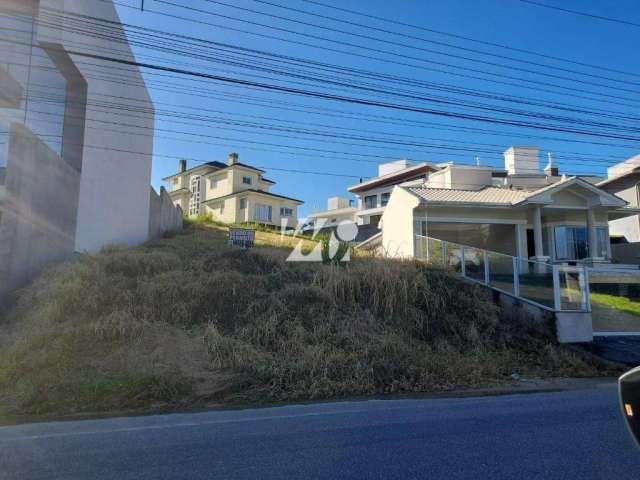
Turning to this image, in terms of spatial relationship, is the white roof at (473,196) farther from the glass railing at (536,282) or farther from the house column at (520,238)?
the glass railing at (536,282)

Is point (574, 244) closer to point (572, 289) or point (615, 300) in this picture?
point (615, 300)

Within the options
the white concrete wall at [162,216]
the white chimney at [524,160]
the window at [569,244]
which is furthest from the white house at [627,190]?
the white concrete wall at [162,216]

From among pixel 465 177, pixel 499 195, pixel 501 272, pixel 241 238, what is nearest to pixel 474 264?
pixel 501 272

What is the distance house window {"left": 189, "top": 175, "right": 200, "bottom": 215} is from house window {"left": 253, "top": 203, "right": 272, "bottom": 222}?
7.39m

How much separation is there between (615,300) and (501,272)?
590 centimetres

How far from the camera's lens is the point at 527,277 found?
40.0 feet

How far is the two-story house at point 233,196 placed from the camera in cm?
3834

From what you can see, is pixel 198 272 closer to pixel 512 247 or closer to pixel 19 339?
pixel 19 339

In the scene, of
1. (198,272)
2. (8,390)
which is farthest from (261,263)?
(8,390)

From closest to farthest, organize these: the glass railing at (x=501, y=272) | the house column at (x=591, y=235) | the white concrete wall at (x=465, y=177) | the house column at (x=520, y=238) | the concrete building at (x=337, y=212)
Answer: the glass railing at (x=501, y=272), the house column at (x=520, y=238), the house column at (x=591, y=235), the white concrete wall at (x=465, y=177), the concrete building at (x=337, y=212)

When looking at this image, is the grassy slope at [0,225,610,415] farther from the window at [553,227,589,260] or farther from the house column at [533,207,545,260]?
the window at [553,227,589,260]

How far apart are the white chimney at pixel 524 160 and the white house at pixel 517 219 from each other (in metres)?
10.4

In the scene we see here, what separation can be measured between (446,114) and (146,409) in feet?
31.2

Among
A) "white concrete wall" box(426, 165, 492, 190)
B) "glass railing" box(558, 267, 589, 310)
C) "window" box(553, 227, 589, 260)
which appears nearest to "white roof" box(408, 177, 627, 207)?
"window" box(553, 227, 589, 260)
